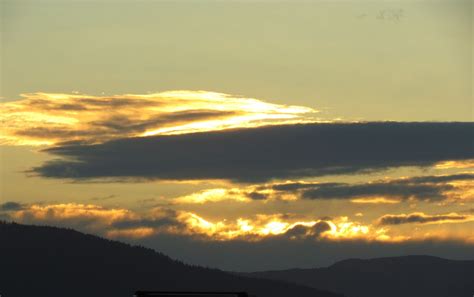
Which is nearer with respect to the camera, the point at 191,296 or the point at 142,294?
the point at 191,296

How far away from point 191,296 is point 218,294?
28.9 feet

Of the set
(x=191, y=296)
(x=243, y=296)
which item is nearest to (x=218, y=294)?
(x=243, y=296)

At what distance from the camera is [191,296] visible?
82.8m

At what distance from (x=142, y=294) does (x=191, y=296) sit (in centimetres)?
886

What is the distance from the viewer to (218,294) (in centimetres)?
9131

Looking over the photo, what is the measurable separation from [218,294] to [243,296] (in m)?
2.96

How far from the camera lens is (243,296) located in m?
89.2

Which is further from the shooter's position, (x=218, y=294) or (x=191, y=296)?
(x=218, y=294)

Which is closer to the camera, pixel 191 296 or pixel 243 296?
pixel 191 296

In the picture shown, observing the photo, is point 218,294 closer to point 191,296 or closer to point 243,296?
point 243,296

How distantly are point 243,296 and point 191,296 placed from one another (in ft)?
24.9

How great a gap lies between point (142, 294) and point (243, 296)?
835cm
